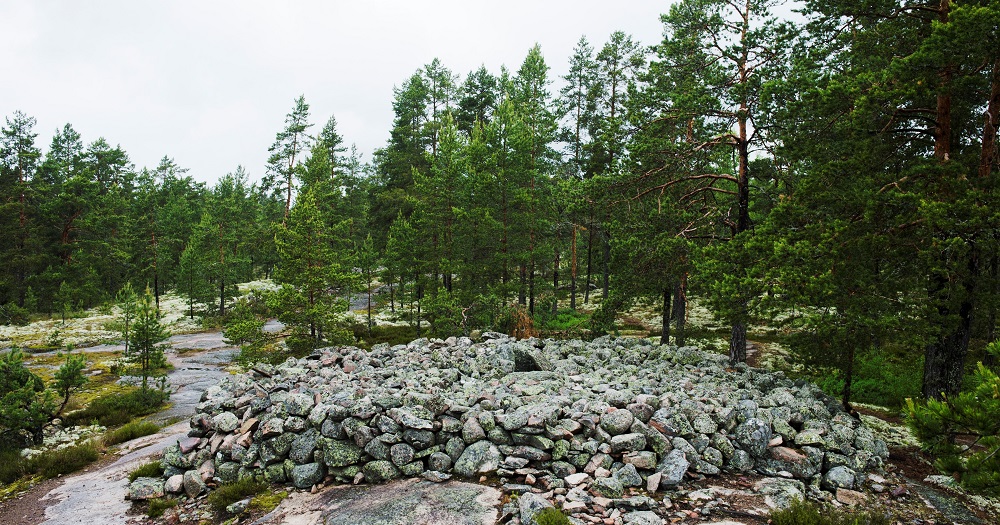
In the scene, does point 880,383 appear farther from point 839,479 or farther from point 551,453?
point 551,453

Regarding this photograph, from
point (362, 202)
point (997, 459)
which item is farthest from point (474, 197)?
point (362, 202)

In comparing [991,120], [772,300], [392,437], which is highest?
[991,120]

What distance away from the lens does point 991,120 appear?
26.9ft

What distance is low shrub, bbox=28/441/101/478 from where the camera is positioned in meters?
11.0

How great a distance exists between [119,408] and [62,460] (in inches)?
263

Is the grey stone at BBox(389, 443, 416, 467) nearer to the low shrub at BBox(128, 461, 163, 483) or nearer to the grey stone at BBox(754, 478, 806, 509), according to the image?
the low shrub at BBox(128, 461, 163, 483)

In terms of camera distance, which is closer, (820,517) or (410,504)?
(820,517)

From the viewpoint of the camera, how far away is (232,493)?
8.05 metres

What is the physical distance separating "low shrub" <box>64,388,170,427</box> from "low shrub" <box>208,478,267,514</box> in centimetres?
1117

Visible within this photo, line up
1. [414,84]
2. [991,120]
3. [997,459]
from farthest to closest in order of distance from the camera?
[414,84] → [991,120] → [997,459]

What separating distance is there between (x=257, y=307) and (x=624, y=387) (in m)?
38.2

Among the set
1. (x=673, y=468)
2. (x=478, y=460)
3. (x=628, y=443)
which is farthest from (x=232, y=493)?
(x=673, y=468)

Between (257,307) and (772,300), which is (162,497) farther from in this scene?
(257,307)

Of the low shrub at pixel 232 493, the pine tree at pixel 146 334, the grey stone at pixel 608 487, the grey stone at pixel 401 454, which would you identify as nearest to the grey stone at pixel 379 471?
the grey stone at pixel 401 454
